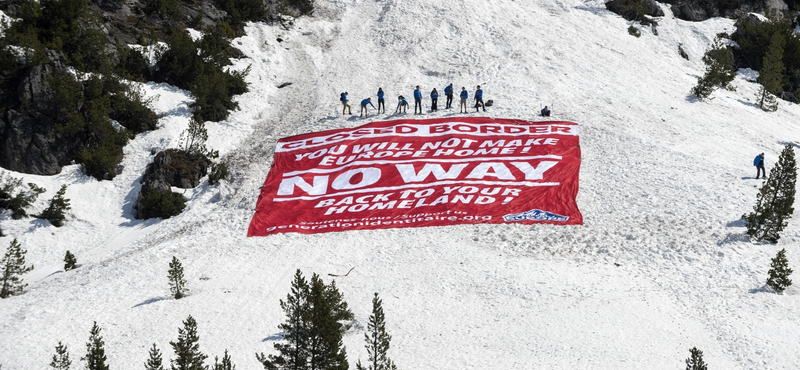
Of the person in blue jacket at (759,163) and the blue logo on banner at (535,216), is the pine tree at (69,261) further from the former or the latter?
the person in blue jacket at (759,163)

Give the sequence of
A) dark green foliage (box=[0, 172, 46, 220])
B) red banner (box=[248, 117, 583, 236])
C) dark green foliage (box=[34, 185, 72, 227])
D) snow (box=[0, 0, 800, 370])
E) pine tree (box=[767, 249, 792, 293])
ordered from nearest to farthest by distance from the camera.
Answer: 1. snow (box=[0, 0, 800, 370])
2. pine tree (box=[767, 249, 792, 293])
3. red banner (box=[248, 117, 583, 236])
4. dark green foliage (box=[0, 172, 46, 220])
5. dark green foliage (box=[34, 185, 72, 227])

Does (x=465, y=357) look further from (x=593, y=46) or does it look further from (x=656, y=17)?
(x=656, y=17)

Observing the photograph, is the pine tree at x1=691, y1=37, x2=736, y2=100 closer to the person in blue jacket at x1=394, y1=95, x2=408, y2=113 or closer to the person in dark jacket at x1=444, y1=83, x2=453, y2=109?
the person in dark jacket at x1=444, y1=83, x2=453, y2=109

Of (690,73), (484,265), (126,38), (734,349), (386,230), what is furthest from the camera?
(690,73)

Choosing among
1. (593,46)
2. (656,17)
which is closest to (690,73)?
(593,46)

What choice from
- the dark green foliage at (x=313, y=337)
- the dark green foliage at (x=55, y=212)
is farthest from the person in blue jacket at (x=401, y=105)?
the dark green foliage at (x=313, y=337)

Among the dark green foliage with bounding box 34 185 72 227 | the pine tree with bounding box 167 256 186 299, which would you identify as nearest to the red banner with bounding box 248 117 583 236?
the pine tree with bounding box 167 256 186 299

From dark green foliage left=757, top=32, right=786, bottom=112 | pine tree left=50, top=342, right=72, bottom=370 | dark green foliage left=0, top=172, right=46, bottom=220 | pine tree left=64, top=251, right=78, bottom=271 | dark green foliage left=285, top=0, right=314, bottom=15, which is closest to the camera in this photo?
pine tree left=50, top=342, right=72, bottom=370

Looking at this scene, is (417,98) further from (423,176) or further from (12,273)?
(12,273)
